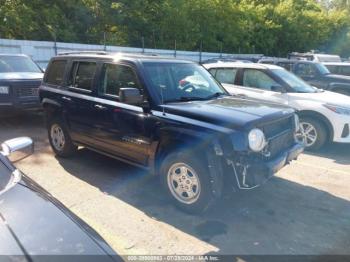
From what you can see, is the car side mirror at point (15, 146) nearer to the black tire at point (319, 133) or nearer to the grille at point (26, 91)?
the black tire at point (319, 133)

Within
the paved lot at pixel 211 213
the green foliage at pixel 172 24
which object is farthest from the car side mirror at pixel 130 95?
the green foliage at pixel 172 24

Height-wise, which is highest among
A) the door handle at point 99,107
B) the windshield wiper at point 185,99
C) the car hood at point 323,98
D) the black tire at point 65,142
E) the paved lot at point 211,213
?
the windshield wiper at point 185,99

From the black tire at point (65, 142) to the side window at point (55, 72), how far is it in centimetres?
65

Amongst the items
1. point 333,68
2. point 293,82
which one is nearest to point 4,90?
point 293,82

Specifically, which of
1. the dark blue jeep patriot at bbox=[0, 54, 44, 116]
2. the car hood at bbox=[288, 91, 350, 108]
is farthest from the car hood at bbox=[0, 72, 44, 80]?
the car hood at bbox=[288, 91, 350, 108]

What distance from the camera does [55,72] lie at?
249 inches

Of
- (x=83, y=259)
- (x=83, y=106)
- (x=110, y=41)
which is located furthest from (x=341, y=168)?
(x=110, y=41)

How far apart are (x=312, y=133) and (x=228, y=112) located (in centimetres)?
357

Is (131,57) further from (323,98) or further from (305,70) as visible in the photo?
(305,70)

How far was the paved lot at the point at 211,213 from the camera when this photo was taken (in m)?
3.74

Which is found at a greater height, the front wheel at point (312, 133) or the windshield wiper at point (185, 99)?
the windshield wiper at point (185, 99)

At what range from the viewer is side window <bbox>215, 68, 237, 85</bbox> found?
27.4ft

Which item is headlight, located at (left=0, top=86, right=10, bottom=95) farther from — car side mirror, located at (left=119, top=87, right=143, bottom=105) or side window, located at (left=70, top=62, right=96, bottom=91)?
car side mirror, located at (left=119, top=87, right=143, bottom=105)

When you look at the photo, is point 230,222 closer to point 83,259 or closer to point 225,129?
point 225,129
